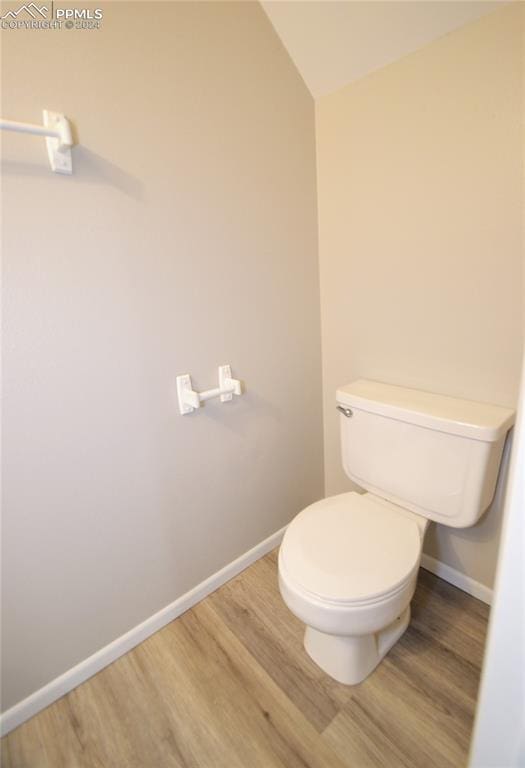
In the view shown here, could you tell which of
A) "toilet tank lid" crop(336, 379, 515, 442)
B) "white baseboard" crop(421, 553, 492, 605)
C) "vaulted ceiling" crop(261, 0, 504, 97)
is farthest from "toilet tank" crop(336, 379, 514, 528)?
"vaulted ceiling" crop(261, 0, 504, 97)

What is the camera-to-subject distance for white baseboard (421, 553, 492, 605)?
51.3 inches

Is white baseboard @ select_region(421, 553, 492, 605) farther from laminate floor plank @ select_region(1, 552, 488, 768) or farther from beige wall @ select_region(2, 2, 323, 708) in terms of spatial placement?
beige wall @ select_region(2, 2, 323, 708)

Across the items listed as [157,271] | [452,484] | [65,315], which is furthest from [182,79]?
[452,484]

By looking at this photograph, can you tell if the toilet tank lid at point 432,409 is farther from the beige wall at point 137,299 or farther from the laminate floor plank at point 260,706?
the laminate floor plank at point 260,706

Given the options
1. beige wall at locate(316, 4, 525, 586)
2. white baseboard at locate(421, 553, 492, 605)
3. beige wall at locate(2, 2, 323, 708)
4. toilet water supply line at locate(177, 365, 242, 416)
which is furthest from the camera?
white baseboard at locate(421, 553, 492, 605)

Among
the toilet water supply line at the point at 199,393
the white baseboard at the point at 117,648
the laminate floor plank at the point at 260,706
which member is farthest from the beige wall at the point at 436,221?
the white baseboard at the point at 117,648

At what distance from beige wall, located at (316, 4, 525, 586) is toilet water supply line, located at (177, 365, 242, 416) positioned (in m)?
0.57

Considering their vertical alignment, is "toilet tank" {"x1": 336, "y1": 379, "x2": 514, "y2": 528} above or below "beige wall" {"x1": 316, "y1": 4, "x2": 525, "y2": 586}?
below

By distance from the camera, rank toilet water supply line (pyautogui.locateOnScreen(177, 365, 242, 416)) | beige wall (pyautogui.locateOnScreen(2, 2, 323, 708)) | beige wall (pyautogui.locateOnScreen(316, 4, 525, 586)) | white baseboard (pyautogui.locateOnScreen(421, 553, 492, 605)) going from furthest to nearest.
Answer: white baseboard (pyautogui.locateOnScreen(421, 553, 492, 605)), toilet water supply line (pyautogui.locateOnScreen(177, 365, 242, 416)), beige wall (pyautogui.locateOnScreen(316, 4, 525, 586)), beige wall (pyautogui.locateOnScreen(2, 2, 323, 708))

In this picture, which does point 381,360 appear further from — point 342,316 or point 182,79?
point 182,79

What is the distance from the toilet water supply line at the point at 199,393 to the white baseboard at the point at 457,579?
1102 mm

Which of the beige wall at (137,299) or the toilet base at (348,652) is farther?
the toilet base at (348,652)

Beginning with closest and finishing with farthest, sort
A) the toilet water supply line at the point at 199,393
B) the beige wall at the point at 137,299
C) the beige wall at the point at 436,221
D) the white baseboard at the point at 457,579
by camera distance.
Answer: the beige wall at the point at 137,299, the beige wall at the point at 436,221, the toilet water supply line at the point at 199,393, the white baseboard at the point at 457,579

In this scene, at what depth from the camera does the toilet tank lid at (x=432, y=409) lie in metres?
1.02
